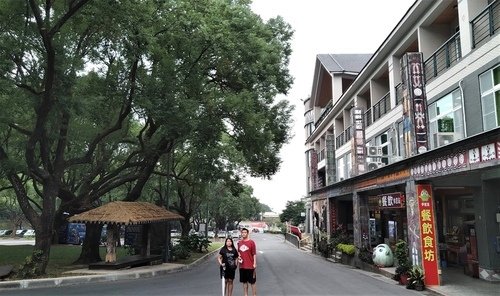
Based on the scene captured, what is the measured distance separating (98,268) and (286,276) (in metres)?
7.77

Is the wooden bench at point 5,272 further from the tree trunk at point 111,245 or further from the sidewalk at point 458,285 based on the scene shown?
the sidewalk at point 458,285

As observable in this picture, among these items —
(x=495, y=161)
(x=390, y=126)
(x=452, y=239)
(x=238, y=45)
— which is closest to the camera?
(x=495, y=161)

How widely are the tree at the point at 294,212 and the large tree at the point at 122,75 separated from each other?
6427cm

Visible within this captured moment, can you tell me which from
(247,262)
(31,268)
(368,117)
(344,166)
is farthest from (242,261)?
(344,166)

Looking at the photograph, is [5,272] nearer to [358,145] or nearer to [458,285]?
[458,285]

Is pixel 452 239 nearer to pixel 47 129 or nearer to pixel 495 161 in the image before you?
pixel 495 161

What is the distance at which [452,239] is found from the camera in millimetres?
20062

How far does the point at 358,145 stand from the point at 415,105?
942 cm

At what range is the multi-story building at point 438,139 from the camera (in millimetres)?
14320

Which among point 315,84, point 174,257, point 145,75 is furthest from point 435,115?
point 315,84

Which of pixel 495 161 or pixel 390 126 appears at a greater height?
pixel 390 126

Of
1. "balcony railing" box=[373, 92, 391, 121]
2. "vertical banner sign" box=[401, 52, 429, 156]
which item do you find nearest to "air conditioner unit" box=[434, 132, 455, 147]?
"vertical banner sign" box=[401, 52, 429, 156]

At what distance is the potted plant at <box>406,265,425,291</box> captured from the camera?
45.9 ft

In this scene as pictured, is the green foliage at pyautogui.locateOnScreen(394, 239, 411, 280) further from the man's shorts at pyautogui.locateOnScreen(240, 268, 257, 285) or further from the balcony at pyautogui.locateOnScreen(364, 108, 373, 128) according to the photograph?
the balcony at pyautogui.locateOnScreen(364, 108, 373, 128)
